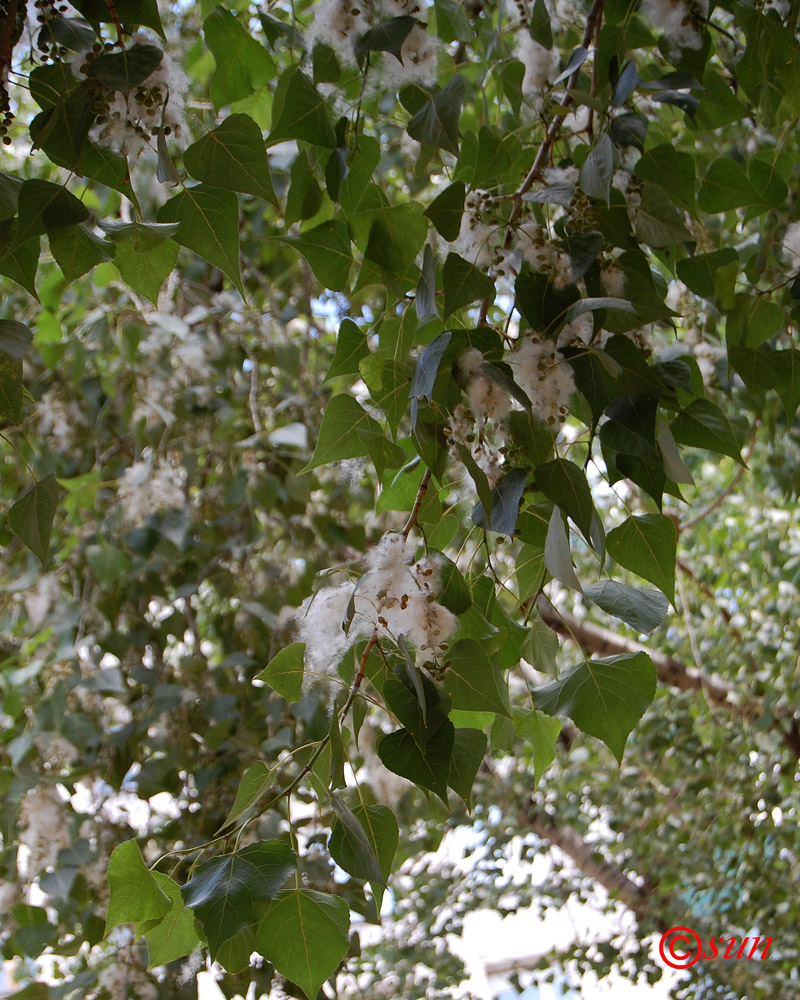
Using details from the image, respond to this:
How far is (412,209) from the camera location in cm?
60

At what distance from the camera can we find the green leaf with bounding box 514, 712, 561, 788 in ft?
2.05

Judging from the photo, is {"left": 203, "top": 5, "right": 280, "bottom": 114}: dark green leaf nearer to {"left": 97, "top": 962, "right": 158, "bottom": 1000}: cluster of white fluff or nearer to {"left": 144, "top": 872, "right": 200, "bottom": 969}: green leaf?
{"left": 144, "top": 872, "right": 200, "bottom": 969}: green leaf

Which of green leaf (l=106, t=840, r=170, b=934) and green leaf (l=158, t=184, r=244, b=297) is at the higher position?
green leaf (l=158, t=184, r=244, b=297)

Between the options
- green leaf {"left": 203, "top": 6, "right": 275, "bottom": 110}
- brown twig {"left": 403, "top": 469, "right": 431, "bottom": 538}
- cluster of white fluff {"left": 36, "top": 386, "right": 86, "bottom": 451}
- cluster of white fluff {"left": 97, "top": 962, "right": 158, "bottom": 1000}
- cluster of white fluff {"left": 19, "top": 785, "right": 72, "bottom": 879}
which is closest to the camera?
brown twig {"left": 403, "top": 469, "right": 431, "bottom": 538}

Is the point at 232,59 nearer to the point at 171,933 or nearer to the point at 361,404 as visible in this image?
the point at 361,404

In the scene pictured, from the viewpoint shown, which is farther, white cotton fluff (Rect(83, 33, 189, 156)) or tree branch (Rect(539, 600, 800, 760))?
tree branch (Rect(539, 600, 800, 760))

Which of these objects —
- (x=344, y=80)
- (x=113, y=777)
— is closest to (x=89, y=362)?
(x=113, y=777)

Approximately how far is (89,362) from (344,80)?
130cm

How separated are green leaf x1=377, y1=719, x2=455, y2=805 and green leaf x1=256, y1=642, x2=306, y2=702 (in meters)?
0.12

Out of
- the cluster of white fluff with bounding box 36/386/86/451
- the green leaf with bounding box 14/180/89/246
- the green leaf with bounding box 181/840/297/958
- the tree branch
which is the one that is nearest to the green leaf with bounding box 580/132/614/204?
the green leaf with bounding box 14/180/89/246

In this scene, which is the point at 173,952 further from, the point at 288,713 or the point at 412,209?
the point at 288,713

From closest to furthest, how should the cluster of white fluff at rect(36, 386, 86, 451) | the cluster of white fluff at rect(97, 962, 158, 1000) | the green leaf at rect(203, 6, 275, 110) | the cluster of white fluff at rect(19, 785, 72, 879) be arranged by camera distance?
the green leaf at rect(203, 6, 275, 110) < the cluster of white fluff at rect(97, 962, 158, 1000) < the cluster of white fluff at rect(19, 785, 72, 879) < the cluster of white fluff at rect(36, 386, 86, 451)

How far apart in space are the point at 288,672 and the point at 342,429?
17cm

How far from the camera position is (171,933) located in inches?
19.4
